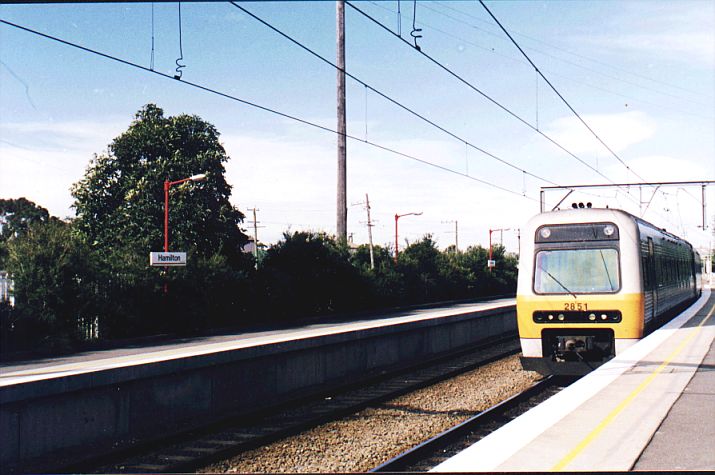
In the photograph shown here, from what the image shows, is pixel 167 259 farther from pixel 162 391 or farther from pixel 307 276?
pixel 162 391

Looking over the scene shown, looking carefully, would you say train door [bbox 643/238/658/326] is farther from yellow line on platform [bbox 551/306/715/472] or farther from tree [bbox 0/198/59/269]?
tree [bbox 0/198/59/269]

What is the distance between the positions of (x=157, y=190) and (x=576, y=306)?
33056 millimetres

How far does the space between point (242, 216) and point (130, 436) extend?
33.1m

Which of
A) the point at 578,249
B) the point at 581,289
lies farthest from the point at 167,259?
the point at 581,289

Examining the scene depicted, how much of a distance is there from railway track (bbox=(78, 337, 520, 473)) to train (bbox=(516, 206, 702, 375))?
2389 millimetres

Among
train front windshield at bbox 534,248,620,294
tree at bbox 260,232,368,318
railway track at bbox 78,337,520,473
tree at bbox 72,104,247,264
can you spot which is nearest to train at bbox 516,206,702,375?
train front windshield at bbox 534,248,620,294

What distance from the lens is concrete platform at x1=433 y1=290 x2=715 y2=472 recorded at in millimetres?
5340

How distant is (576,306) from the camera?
1255 centimetres

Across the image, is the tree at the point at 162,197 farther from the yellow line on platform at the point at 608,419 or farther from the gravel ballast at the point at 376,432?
the yellow line on platform at the point at 608,419

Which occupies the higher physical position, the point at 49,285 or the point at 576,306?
the point at 49,285

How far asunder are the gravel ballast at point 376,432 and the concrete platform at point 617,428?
1995 millimetres

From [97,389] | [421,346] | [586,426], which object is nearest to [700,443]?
[586,426]

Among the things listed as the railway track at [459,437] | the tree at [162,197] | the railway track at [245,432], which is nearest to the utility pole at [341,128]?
the tree at [162,197]

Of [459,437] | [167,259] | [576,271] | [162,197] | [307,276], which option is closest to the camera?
[459,437]
